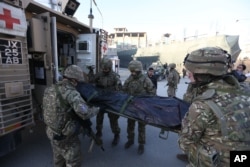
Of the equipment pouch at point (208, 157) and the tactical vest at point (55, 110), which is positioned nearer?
the equipment pouch at point (208, 157)

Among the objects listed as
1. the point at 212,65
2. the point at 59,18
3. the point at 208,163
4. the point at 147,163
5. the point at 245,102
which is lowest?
the point at 147,163

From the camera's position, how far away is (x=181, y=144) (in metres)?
1.65

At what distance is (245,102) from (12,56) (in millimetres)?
2579

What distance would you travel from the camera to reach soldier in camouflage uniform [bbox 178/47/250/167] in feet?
4.64

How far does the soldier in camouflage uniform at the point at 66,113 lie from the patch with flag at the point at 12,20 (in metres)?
0.88

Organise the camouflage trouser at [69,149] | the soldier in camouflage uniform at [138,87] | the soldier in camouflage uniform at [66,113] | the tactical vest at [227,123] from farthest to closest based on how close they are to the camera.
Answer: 1. the soldier in camouflage uniform at [138,87]
2. the camouflage trouser at [69,149]
3. the soldier in camouflage uniform at [66,113]
4. the tactical vest at [227,123]

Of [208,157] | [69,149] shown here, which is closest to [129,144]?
[69,149]

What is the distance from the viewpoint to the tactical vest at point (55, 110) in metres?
→ 2.41

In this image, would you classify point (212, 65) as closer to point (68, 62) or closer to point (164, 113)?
point (164, 113)

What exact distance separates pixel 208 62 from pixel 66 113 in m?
1.65

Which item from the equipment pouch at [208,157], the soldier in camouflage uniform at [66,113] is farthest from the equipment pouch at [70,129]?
the equipment pouch at [208,157]

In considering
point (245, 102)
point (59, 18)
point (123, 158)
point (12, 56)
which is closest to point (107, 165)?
point (123, 158)

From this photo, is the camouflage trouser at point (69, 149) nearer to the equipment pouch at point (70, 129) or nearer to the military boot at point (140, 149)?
the equipment pouch at point (70, 129)

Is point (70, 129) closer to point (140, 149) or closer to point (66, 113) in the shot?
point (66, 113)
